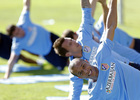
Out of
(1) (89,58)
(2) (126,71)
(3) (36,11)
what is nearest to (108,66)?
(2) (126,71)

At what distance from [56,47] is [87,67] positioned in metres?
1.03

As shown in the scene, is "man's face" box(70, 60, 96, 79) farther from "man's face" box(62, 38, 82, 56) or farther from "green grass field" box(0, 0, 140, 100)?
"green grass field" box(0, 0, 140, 100)

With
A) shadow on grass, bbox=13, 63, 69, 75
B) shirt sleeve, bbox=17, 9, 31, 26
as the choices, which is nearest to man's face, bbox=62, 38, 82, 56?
shirt sleeve, bbox=17, 9, 31, 26

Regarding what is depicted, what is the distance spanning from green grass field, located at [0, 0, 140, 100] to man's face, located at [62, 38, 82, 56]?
49.9 inches

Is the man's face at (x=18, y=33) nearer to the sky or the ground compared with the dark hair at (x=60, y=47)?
nearer to the ground

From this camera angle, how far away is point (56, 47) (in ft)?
14.3

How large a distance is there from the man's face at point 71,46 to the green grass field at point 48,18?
127 cm

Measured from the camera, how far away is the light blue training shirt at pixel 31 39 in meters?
6.76

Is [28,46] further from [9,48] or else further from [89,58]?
[89,58]

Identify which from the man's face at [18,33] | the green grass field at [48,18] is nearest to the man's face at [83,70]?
the green grass field at [48,18]

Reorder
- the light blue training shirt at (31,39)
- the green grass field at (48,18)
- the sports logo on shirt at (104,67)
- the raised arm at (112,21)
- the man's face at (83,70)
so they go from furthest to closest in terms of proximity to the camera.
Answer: the light blue training shirt at (31,39) < the green grass field at (48,18) < the raised arm at (112,21) < the sports logo on shirt at (104,67) < the man's face at (83,70)

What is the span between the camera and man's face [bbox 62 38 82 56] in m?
4.27

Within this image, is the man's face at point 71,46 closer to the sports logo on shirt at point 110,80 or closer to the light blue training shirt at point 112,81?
the light blue training shirt at point 112,81

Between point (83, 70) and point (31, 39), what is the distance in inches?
147
